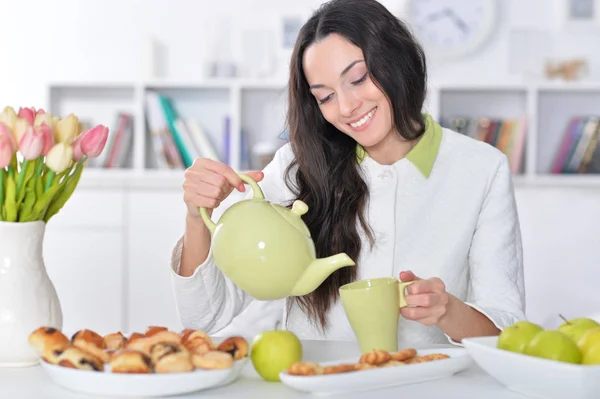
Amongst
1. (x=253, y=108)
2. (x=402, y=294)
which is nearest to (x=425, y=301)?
(x=402, y=294)

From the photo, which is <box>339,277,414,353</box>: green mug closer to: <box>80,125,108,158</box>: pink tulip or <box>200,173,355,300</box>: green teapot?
<box>200,173,355,300</box>: green teapot

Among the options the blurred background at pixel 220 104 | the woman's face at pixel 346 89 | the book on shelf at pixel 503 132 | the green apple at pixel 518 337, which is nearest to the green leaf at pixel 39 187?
the woman's face at pixel 346 89

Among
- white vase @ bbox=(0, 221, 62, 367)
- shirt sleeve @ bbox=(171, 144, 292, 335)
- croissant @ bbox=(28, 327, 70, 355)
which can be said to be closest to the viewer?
croissant @ bbox=(28, 327, 70, 355)

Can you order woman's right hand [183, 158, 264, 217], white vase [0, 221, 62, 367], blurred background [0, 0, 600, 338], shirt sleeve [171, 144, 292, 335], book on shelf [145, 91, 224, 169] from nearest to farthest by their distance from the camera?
1. white vase [0, 221, 62, 367]
2. woman's right hand [183, 158, 264, 217]
3. shirt sleeve [171, 144, 292, 335]
4. blurred background [0, 0, 600, 338]
5. book on shelf [145, 91, 224, 169]

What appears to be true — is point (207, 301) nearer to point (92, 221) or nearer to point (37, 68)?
point (92, 221)

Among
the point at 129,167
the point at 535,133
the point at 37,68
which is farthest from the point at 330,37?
the point at 37,68

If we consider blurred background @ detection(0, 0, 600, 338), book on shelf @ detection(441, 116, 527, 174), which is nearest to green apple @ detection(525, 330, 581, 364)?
blurred background @ detection(0, 0, 600, 338)

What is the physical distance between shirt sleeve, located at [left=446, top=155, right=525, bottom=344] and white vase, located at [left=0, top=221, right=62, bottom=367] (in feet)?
2.34

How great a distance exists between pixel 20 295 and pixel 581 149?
281 centimetres

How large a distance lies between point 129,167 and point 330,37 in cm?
236

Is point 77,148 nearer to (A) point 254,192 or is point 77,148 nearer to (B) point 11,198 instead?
(B) point 11,198

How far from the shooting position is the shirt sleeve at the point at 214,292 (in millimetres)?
1429

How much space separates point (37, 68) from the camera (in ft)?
12.3

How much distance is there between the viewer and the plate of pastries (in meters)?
0.93
